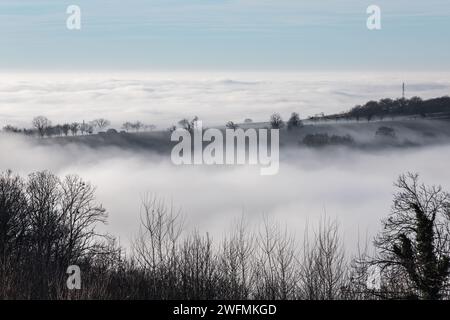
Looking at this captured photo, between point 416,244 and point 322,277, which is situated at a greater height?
point 416,244

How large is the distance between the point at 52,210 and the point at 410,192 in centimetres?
3577

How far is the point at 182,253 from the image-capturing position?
4006 cm

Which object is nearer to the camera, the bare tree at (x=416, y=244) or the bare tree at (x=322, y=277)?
the bare tree at (x=322, y=277)

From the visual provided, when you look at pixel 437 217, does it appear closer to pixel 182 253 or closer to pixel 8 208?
pixel 182 253

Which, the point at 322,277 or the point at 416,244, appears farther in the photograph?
the point at 416,244

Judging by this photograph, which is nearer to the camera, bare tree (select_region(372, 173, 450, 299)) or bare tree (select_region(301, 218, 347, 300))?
bare tree (select_region(301, 218, 347, 300))

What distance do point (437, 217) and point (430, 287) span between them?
38.5 feet

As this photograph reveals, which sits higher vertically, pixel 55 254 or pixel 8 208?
pixel 8 208

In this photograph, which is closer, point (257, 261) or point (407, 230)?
point (257, 261)

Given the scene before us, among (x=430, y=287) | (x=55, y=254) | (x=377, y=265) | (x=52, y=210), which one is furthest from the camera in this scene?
(x=52, y=210)
